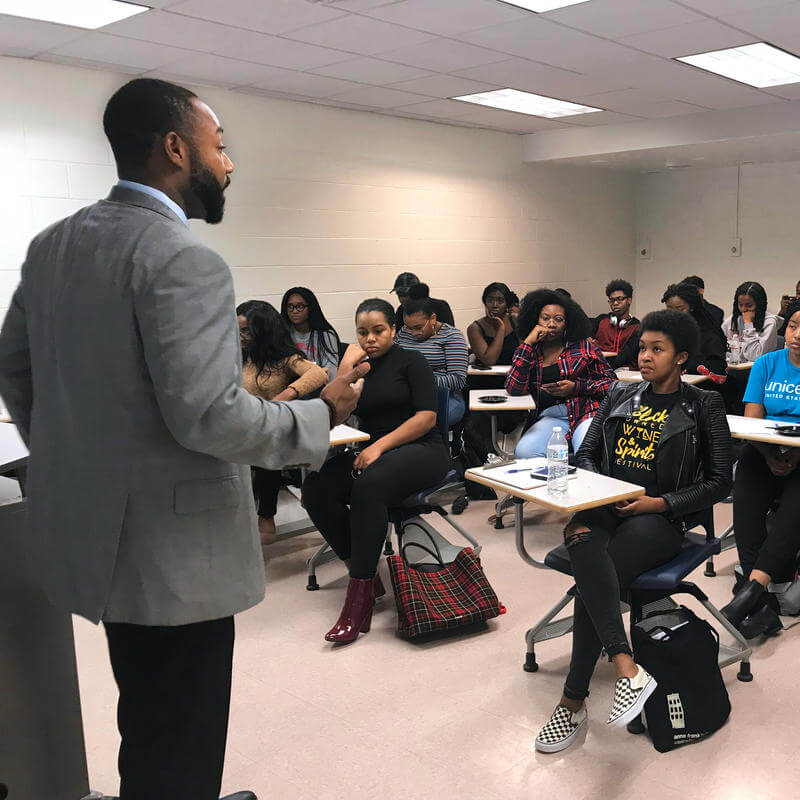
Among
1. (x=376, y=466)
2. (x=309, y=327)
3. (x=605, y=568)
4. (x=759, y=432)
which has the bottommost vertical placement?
(x=605, y=568)

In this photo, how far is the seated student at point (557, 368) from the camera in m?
4.52

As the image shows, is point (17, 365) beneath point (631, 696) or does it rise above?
above

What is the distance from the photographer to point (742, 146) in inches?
307

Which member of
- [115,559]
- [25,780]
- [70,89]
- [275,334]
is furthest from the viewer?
[70,89]

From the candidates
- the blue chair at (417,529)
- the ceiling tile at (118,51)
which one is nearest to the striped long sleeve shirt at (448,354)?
the blue chair at (417,529)

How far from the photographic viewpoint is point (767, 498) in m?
3.53

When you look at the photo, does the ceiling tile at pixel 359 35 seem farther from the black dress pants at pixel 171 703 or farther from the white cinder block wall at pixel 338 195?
the black dress pants at pixel 171 703

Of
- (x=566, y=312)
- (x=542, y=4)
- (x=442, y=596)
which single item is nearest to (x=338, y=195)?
(x=566, y=312)

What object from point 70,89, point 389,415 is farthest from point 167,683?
point 70,89

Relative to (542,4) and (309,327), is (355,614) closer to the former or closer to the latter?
(309,327)

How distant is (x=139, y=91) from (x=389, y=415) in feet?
8.42

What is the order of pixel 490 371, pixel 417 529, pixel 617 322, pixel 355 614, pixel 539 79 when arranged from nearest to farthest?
pixel 355 614
pixel 417 529
pixel 539 79
pixel 490 371
pixel 617 322

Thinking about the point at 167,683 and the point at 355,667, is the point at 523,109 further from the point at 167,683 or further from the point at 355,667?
the point at 167,683

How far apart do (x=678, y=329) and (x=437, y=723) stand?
5.28 feet
